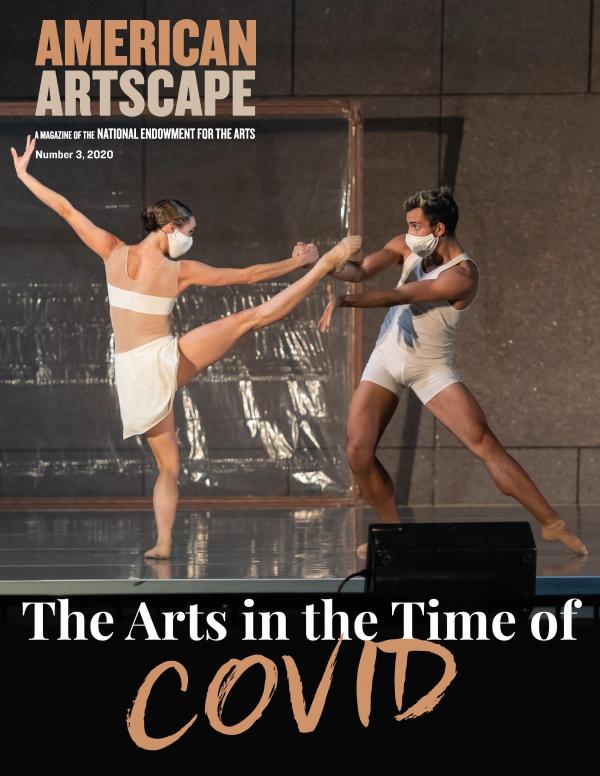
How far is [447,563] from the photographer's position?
363 centimetres

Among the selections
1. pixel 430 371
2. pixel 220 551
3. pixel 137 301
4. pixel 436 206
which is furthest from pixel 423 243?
pixel 220 551

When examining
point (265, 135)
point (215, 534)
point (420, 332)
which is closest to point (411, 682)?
point (420, 332)

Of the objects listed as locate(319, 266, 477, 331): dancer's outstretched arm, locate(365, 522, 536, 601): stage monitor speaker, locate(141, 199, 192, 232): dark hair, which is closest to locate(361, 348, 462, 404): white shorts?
locate(319, 266, 477, 331): dancer's outstretched arm

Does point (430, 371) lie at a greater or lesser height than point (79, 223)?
lesser

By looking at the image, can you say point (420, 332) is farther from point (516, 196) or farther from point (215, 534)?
point (516, 196)

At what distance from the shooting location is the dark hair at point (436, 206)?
5.57 m

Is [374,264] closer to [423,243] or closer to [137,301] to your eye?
[423,243]

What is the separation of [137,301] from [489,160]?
335 centimetres

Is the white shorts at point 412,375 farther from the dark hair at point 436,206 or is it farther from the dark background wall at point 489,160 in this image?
the dark background wall at point 489,160

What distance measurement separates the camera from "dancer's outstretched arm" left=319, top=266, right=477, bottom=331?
518 centimetres

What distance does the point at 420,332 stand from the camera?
5.65 m

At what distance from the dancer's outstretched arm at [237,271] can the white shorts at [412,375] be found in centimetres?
55

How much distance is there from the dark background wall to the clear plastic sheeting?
18.8 inches

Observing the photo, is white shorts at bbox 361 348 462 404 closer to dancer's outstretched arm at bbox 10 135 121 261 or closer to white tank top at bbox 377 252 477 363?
white tank top at bbox 377 252 477 363
